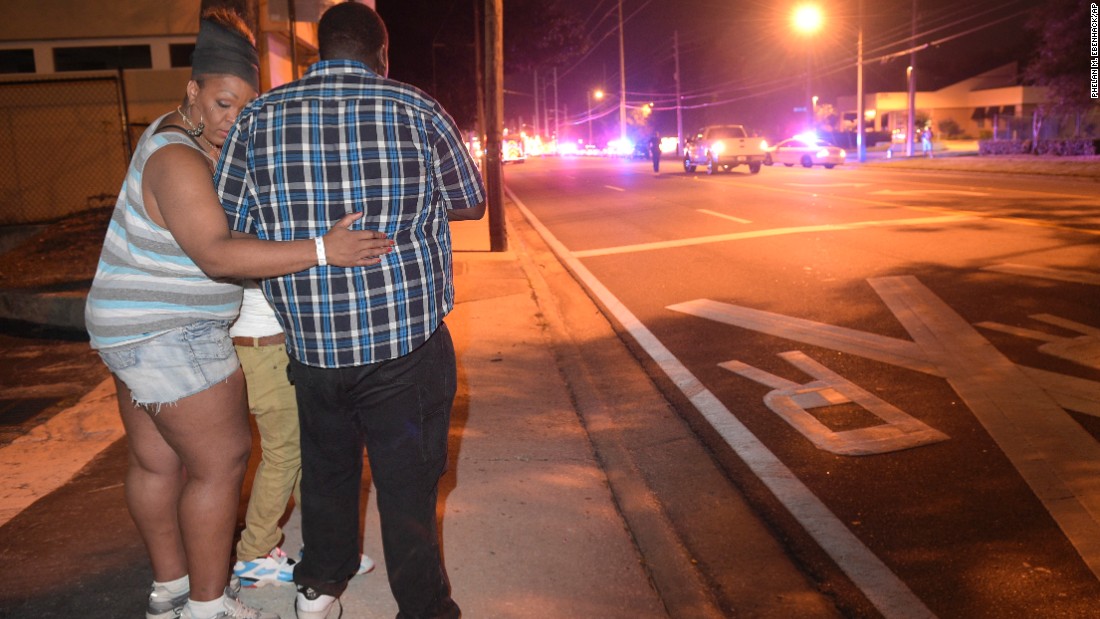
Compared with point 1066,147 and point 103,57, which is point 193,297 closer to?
point 103,57

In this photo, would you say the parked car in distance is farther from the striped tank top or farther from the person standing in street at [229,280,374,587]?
the striped tank top

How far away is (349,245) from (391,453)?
0.69 metres

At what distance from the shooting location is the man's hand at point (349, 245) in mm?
2668

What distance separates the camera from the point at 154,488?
326cm

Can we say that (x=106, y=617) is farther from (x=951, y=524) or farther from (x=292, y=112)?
(x=951, y=524)

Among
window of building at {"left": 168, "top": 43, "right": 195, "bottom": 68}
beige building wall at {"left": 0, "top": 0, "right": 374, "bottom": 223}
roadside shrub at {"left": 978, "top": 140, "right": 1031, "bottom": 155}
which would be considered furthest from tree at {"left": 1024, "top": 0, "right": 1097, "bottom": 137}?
window of building at {"left": 168, "top": 43, "right": 195, "bottom": 68}

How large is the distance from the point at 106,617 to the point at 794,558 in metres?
2.70

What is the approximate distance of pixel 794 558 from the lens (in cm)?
407

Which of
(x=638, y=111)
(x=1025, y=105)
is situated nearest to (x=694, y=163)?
(x=1025, y=105)

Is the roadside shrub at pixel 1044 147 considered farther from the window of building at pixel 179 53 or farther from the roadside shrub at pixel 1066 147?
the window of building at pixel 179 53

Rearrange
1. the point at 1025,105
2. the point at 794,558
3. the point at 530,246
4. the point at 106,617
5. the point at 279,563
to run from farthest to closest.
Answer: the point at 1025,105 → the point at 530,246 → the point at 794,558 → the point at 279,563 → the point at 106,617

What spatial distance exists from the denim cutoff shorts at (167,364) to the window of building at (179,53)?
14.7 meters

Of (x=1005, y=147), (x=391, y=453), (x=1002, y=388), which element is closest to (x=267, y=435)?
(x=391, y=453)

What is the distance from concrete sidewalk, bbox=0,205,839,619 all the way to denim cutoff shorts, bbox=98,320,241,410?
41.4 inches
